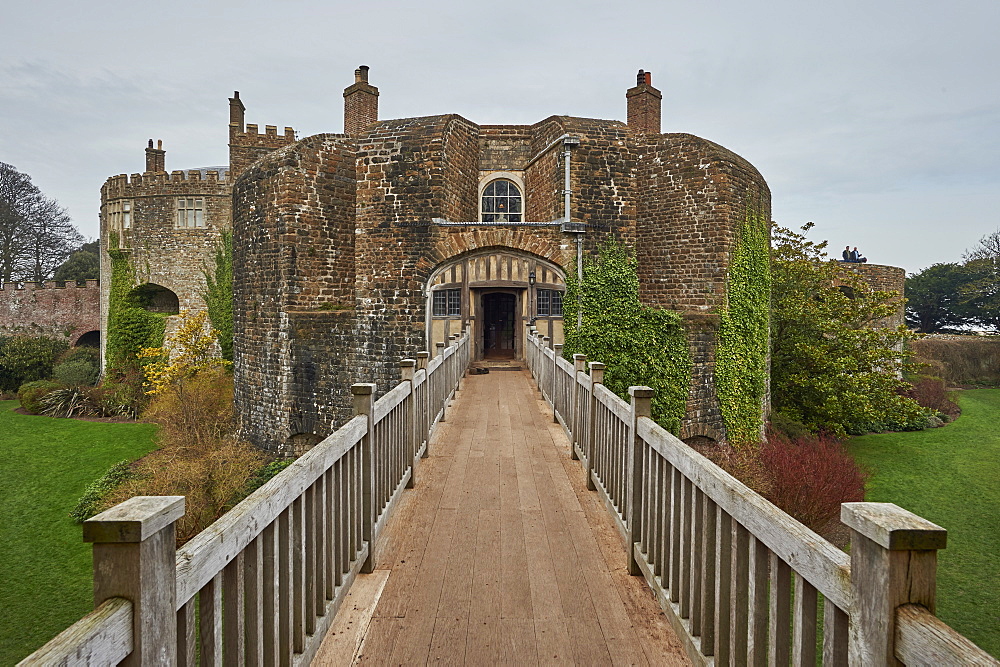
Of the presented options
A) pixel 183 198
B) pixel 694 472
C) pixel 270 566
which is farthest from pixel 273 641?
pixel 183 198

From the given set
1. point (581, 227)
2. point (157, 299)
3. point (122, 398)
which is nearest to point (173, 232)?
point (157, 299)

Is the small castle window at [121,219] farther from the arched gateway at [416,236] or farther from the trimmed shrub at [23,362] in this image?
the arched gateway at [416,236]

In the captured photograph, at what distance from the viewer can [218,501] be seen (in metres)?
11.9

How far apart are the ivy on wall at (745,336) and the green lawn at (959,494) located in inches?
150

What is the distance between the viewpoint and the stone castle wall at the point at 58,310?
31484mm

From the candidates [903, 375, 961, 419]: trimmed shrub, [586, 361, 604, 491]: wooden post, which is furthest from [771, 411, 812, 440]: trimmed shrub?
[586, 361, 604, 491]: wooden post

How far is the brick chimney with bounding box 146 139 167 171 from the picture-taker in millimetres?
27297

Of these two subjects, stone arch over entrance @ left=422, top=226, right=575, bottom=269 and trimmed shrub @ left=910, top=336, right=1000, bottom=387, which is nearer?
stone arch over entrance @ left=422, top=226, right=575, bottom=269

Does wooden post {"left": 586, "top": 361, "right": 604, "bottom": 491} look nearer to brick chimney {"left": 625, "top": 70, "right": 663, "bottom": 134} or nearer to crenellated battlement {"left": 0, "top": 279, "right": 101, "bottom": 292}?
brick chimney {"left": 625, "top": 70, "right": 663, "bottom": 134}

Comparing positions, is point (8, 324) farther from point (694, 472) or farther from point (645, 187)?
point (694, 472)

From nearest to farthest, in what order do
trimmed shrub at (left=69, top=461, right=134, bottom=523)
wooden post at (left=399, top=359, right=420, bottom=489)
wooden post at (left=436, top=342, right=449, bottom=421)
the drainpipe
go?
wooden post at (left=399, top=359, right=420, bottom=489), wooden post at (left=436, top=342, right=449, bottom=421), trimmed shrub at (left=69, top=461, right=134, bottom=523), the drainpipe

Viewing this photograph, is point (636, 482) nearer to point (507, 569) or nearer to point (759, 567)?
point (507, 569)

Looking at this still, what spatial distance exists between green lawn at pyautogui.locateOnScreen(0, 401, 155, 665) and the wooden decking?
7.72 m

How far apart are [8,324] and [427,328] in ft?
103
